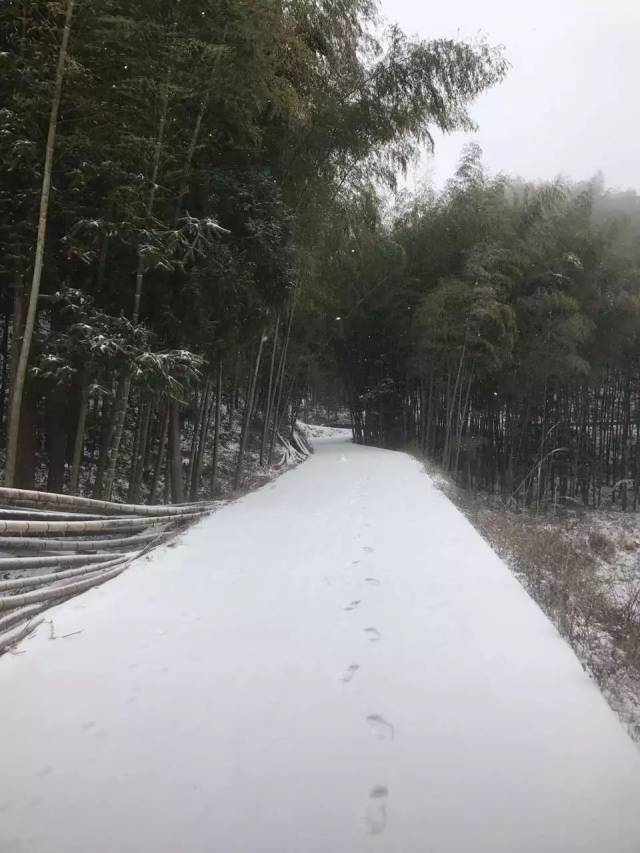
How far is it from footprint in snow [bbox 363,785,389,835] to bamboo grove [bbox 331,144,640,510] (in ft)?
19.7

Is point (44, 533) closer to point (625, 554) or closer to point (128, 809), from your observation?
point (128, 809)

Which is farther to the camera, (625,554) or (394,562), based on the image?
(625,554)

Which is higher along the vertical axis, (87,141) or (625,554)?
(87,141)

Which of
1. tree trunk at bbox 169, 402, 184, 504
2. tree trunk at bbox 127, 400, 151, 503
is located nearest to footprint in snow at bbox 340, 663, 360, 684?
tree trunk at bbox 127, 400, 151, 503

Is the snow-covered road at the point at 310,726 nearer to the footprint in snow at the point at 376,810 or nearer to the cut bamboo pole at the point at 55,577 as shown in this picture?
the footprint in snow at the point at 376,810

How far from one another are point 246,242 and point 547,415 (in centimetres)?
636

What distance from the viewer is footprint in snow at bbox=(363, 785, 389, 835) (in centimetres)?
98

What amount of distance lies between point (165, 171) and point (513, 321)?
4789mm

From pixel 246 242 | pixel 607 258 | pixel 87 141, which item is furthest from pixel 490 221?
pixel 87 141

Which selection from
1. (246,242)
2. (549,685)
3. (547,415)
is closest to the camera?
(549,685)

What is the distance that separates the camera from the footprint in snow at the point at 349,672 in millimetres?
1486

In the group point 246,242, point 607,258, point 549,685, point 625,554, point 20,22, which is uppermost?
point 607,258

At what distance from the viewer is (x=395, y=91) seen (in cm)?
512

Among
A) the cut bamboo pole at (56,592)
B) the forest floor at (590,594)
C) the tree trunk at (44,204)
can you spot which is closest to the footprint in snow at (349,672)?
the forest floor at (590,594)
